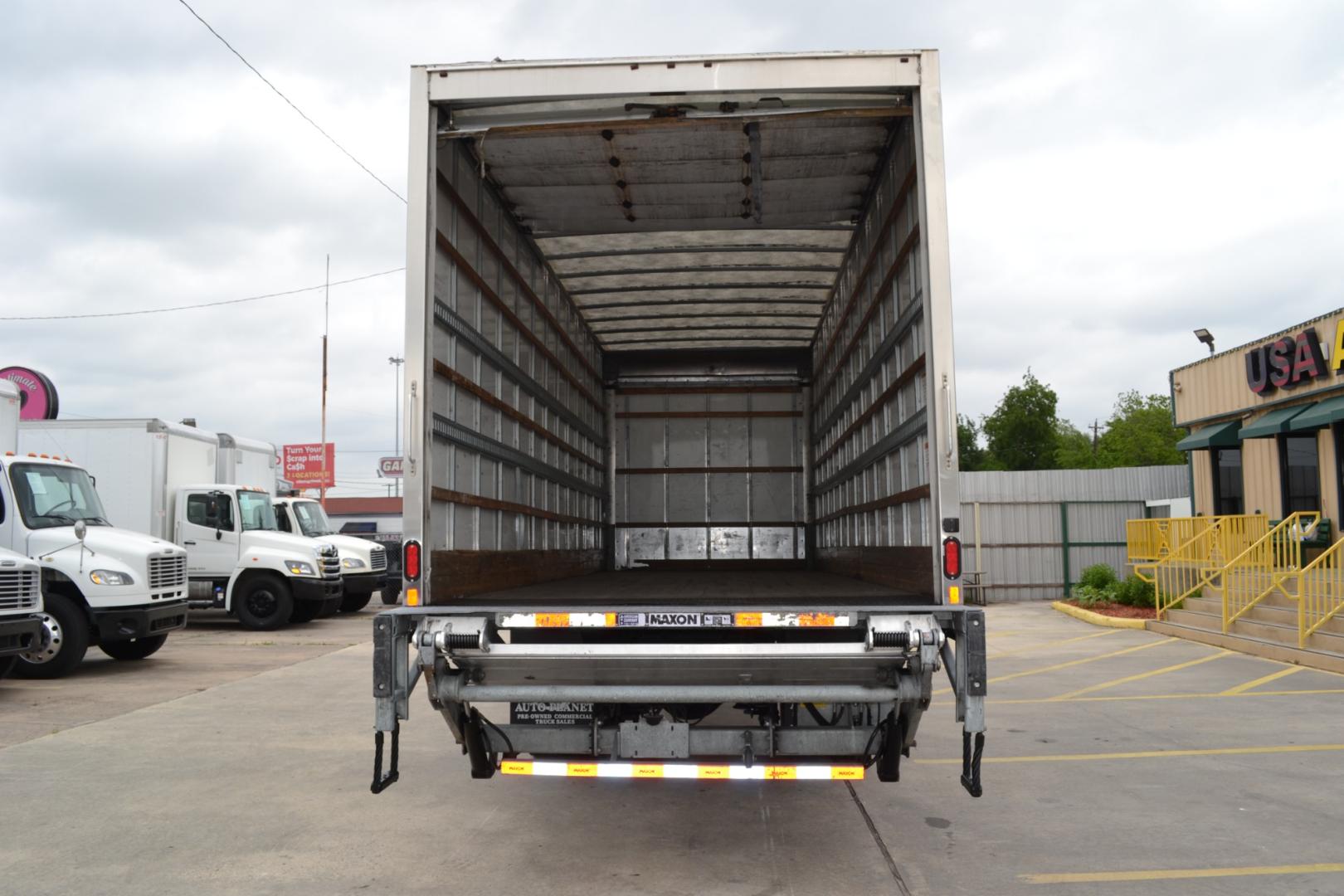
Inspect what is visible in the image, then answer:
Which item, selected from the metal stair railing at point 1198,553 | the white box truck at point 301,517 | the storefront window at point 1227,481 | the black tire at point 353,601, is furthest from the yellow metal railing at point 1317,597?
the black tire at point 353,601

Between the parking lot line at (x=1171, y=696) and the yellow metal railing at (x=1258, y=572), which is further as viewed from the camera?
the yellow metal railing at (x=1258, y=572)

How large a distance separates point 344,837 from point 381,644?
1.37m

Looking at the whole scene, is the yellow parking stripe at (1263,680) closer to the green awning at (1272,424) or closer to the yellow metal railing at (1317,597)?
the yellow metal railing at (1317,597)

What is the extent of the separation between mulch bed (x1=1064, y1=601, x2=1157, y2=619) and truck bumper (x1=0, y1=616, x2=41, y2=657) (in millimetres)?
15205

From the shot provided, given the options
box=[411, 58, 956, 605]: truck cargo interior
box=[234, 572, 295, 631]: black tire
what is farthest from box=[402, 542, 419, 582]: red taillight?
box=[234, 572, 295, 631]: black tire

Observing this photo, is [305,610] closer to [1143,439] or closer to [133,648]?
[133,648]

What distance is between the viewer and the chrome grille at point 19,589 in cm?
961

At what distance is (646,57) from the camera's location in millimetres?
5004

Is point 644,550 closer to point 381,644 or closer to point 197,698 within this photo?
point 197,698

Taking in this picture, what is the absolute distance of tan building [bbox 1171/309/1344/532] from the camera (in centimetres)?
1636

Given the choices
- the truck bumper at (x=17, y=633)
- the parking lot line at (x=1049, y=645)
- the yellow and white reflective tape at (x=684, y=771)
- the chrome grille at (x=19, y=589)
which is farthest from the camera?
the parking lot line at (x=1049, y=645)

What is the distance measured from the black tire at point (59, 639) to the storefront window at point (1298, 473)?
60.9 feet

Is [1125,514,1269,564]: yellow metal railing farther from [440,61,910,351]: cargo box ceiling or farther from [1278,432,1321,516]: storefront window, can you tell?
[440,61,910,351]: cargo box ceiling

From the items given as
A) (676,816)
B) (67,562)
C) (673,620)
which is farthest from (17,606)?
(673,620)
